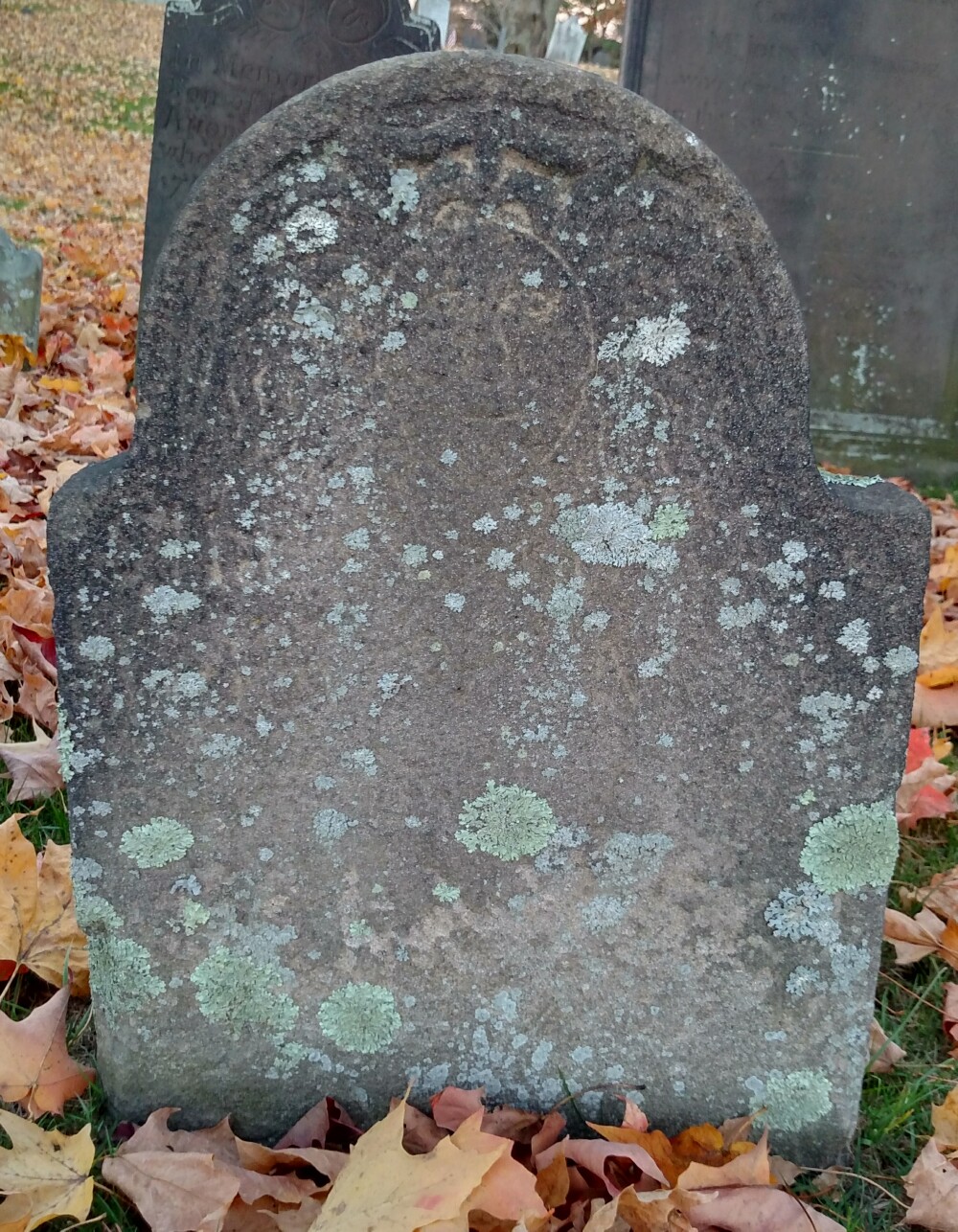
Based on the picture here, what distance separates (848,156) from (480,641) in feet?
13.9

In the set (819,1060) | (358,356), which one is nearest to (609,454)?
(358,356)

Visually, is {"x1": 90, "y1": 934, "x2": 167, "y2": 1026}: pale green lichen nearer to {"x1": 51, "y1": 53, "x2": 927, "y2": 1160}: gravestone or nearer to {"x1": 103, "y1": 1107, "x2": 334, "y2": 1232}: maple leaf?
{"x1": 51, "y1": 53, "x2": 927, "y2": 1160}: gravestone

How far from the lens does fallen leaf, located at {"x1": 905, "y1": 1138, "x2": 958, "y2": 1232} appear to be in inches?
60.8

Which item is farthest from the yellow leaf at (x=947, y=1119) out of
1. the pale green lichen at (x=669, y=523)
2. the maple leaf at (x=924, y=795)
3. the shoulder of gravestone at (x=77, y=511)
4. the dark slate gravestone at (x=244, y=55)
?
the dark slate gravestone at (x=244, y=55)

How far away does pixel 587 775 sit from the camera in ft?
5.07

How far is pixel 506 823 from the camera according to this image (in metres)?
1.56

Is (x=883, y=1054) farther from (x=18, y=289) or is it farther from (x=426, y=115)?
(x=18, y=289)

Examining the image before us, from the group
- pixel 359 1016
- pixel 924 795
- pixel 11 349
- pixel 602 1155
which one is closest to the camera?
pixel 602 1155

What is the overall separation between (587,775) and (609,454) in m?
0.47

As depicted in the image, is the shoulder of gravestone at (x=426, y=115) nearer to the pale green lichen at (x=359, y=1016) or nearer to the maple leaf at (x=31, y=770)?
the pale green lichen at (x=359, y=1016)

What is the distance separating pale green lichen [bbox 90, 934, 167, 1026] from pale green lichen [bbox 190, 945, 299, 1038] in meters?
0.07

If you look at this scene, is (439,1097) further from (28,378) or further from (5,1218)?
(28,378)

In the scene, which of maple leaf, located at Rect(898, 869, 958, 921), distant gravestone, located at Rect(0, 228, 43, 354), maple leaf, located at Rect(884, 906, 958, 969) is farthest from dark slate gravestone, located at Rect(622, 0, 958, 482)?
maple leaf, located at Rect(884, 906, 958, 969)

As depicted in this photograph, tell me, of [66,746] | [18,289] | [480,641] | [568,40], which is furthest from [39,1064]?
[568,40]
